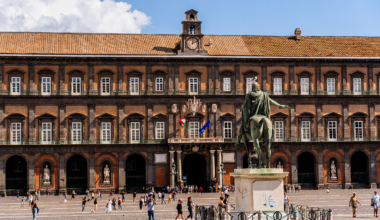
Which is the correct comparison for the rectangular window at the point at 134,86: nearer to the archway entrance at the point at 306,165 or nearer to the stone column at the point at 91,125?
the stone column at the point at 91,125

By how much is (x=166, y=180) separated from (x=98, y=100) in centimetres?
1099

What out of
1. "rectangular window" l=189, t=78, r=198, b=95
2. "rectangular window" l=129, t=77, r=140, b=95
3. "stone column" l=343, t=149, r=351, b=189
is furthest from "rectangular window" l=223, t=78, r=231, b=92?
"stone column" l=343, t=149, r=351, b=189

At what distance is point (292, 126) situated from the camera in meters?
63.8

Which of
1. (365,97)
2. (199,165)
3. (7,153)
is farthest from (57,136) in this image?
(365,97)

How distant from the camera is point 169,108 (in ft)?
204

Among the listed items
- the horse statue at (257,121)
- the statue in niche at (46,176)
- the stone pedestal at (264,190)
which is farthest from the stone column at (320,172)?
the stone pedestal at (264,190)

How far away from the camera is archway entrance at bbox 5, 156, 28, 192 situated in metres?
60.9

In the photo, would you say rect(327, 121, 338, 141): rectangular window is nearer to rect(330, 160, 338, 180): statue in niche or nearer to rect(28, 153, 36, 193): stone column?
rect(330, 160, 338, 180): statue in niche

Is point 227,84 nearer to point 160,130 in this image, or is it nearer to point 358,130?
point 160,130

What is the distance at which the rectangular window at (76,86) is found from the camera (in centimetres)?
6128

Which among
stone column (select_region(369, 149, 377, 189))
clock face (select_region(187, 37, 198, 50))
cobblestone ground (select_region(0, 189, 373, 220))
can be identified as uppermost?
clock face (select_region(187, 37, 198, 50))

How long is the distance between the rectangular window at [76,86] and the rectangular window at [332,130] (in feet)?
89.2

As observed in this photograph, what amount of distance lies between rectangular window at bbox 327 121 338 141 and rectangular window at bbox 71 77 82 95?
89.2 ft

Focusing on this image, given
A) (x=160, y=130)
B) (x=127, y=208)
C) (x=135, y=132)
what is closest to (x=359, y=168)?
(x=160, y=130)
